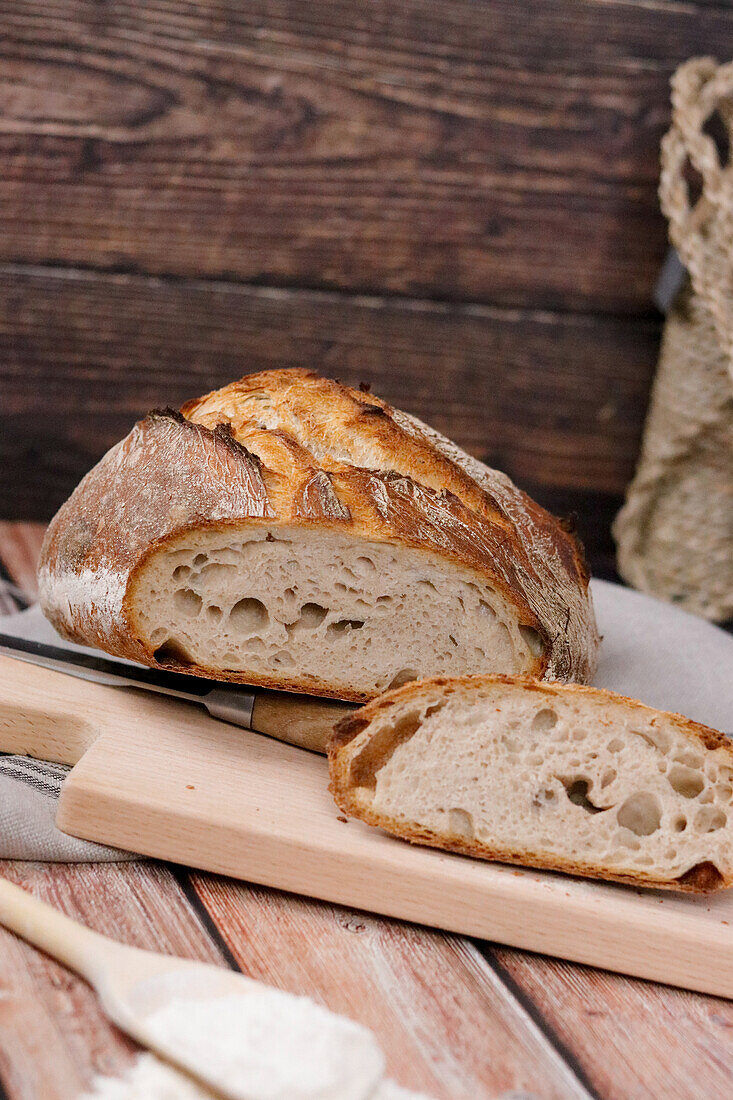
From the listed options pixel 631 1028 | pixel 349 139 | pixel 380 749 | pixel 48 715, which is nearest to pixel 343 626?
pixel 380 749

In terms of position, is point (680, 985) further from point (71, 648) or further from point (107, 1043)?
point (71, 648)

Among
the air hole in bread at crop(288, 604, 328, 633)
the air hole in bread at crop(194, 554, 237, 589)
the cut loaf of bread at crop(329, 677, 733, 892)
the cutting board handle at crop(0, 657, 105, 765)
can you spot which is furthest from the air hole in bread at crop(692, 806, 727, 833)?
the cutting board handle at crop(0, 657, 105, 765)

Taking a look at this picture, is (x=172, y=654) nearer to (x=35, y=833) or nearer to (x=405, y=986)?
(x=35, y=833)

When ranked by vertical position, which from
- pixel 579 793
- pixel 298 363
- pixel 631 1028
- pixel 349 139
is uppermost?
pixel 349 139

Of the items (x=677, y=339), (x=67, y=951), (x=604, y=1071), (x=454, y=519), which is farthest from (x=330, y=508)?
(x=677, y=339)

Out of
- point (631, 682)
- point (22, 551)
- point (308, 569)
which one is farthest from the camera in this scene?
point (22, 551)

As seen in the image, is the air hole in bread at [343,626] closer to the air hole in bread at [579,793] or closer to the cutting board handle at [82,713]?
Answer: the cutting board handle at [82,713]

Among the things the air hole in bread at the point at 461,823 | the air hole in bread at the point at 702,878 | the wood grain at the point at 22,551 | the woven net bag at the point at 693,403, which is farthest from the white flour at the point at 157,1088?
the woven net bag at the point at 693,403
